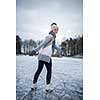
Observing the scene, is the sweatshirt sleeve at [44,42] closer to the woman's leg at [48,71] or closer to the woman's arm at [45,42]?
the woman's arm at [45,42]

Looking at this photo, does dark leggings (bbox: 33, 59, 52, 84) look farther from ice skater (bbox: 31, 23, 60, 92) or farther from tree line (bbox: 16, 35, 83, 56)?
tree line (bbox: 16, 35, 83, 56)

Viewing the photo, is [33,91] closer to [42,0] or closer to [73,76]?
[73,76]

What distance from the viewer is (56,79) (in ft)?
6.21

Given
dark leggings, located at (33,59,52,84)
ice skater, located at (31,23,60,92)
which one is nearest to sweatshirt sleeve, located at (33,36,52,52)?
ice skater, located at (31,23,60,92)

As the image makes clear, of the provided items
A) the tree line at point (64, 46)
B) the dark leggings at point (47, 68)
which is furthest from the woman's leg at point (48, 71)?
the tree line at point (64, 46)

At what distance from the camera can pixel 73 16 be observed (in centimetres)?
190

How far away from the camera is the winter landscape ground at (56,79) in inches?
73.1

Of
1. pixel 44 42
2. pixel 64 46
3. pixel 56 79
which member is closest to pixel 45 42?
pixel 44 42

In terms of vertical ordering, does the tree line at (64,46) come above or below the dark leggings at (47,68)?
above

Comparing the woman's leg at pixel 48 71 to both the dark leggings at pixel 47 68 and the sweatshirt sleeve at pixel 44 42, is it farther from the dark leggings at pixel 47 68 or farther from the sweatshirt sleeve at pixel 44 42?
the sweatshirt sleeve at pixel 44 42

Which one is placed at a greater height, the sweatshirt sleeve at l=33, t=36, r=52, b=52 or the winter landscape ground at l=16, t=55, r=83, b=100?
the sweatshirt sleeve at l=33, t=36, r=52, b=52

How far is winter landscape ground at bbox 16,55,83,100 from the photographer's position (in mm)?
1856

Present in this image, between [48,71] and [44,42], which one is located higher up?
[44,42]

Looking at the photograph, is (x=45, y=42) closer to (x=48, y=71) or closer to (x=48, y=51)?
(x=48, y=51)
